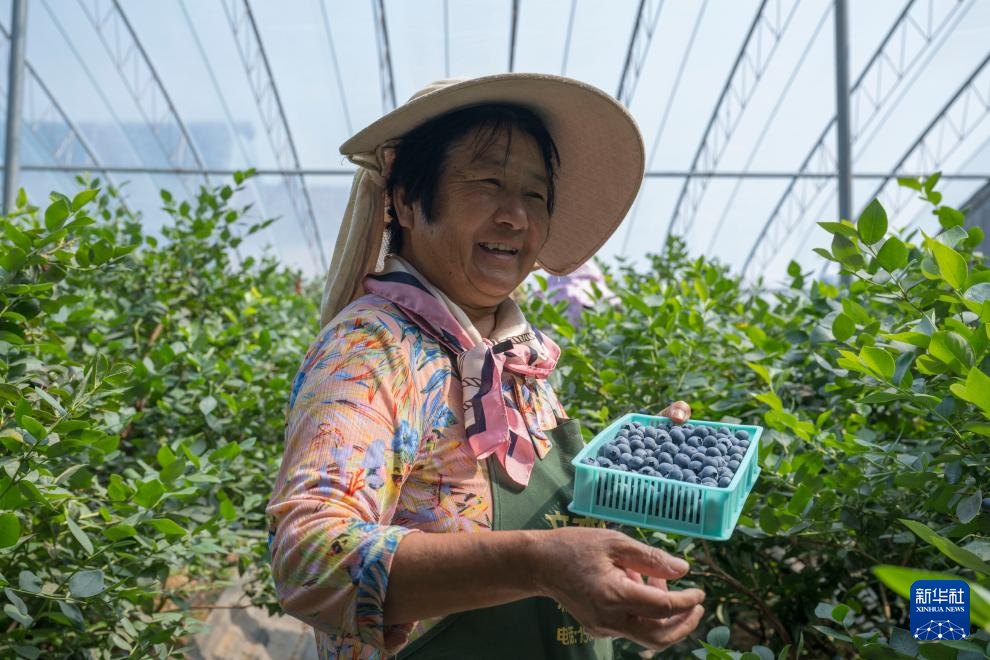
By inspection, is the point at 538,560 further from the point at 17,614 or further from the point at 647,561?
the point at 17,614

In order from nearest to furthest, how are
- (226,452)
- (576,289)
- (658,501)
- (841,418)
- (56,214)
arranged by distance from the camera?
1. (658,501)
2. (56,214)
3. (226,452)
4. (841,418)
5. (576,289)

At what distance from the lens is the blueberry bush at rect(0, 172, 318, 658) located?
1552 mm

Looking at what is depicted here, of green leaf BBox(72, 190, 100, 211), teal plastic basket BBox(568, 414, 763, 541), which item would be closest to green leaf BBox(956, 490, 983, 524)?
teal plastic basket BBox(568, 414, 763, 541)

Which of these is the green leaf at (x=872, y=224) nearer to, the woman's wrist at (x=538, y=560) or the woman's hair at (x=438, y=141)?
the woman's hair at (x=438, y=141)

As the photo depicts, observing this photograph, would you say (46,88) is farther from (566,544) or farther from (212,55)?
(566,544)

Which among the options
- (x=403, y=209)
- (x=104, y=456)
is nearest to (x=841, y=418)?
(x=403, y=209)

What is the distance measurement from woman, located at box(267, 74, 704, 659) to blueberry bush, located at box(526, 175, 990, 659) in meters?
0.34

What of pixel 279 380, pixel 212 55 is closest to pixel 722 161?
pixel 212 55

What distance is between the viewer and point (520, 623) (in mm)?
1308

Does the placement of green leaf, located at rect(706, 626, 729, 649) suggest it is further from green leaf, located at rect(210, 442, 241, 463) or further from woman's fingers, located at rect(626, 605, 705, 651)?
green leaf, located at rect(210, 442, 241, 463)

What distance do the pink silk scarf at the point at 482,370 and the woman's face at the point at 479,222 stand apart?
67 mm

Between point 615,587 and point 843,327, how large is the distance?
903 millimetres

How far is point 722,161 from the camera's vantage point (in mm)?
13562

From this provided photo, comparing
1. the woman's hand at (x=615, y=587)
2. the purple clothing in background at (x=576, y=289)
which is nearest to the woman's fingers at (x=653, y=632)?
the woman's hand at (x=615, y=587)
